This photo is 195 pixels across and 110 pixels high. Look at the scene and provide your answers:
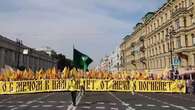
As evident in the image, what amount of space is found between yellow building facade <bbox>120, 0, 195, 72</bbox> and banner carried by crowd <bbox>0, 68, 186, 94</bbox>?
11.9m

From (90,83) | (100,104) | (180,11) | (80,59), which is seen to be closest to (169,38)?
(180,11)

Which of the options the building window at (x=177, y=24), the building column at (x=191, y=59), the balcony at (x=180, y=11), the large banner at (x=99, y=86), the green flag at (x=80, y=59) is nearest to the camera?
the green flag at (x=80, y=59)

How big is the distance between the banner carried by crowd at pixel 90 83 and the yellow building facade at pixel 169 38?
470 inches

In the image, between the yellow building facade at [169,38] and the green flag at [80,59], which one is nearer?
the green flag at [80,59]

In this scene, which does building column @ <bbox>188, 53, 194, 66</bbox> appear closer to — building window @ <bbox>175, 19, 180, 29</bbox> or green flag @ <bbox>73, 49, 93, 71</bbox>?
building window @ <bbox>175, 19, 180, 29</bbox>

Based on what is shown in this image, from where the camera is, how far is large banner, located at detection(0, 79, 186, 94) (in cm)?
4644

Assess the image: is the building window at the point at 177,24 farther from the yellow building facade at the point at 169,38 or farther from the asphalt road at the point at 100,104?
the asphalt road at the point at 100,104

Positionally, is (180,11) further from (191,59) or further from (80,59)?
(80,59)

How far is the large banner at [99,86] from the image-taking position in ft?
152

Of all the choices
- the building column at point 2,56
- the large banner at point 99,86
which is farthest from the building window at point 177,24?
the building column at point 2,56

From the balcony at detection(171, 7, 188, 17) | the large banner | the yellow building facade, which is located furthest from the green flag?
the balcony at detection(171, 7, 188, 17)

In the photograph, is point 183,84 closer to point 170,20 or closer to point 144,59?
point 170,20

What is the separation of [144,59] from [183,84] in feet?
194

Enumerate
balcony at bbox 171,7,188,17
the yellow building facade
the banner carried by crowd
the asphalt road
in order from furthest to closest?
balcony at bbox 171,7,188,17
the yellow building facade
the banner carried by crowd
the asphalt road
